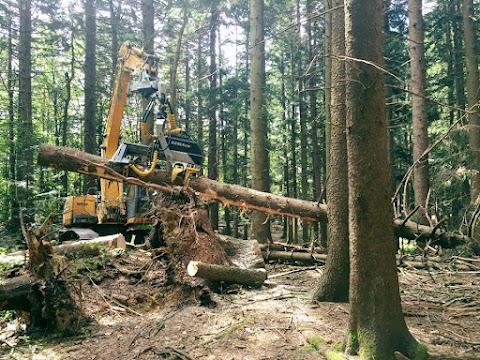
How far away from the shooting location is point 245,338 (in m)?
4.21

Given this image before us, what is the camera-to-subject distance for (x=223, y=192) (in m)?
8.35

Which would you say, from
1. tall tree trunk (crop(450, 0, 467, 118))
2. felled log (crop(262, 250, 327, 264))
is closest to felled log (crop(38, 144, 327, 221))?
felled log (crop(262, 250, 327, 264))

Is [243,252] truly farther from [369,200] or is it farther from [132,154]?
[369,200]

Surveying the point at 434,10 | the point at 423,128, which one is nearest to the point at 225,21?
the point at 434,10

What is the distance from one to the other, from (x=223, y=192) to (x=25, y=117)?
918cm

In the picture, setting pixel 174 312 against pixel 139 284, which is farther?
pixel 139 284

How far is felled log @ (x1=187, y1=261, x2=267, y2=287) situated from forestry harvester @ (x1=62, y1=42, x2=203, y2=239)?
1.57m

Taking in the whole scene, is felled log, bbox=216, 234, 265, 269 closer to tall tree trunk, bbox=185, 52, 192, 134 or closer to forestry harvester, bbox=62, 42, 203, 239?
forestry harvester, bbox=62, 42, 203, 239

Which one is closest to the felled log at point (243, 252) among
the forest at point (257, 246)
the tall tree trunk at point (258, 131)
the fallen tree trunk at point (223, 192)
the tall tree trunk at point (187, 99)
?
the forest at point (257, 246)

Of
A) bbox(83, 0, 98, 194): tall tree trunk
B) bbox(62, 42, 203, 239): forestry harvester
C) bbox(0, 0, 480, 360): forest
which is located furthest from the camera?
bbox(83, 0, 98, 194): tall tree trunk

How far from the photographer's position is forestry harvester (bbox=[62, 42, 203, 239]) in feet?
25.8

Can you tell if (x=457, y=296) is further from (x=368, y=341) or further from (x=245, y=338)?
(x=245, y=338)

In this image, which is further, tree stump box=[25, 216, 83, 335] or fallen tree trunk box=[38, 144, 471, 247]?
fallen tree trunk box=[38, 144, 471, 247]

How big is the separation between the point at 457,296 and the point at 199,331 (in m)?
3.78
